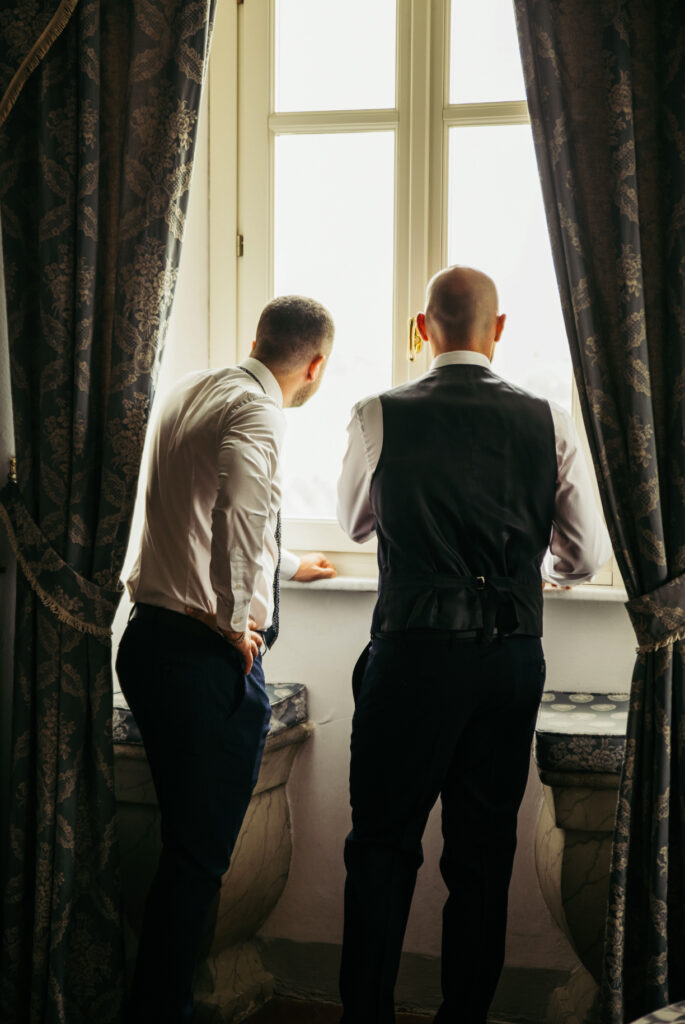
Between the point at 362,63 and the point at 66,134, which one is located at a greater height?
the point at 362,63

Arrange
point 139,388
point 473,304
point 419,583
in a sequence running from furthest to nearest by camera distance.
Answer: point 139,388 < point 473,304 < point 419,583

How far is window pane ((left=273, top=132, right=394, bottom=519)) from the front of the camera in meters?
2.62

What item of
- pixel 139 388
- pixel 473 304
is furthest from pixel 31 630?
pixel 473 304

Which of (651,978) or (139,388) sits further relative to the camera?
(139,388)

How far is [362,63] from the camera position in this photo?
260 centimetres

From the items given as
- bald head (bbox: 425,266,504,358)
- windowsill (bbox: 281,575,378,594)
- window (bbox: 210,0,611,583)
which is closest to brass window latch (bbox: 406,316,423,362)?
window (bbox: 210,0,611,583)

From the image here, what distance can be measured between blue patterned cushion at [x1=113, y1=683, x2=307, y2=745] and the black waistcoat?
0.60 metres

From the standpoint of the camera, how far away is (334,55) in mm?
2605

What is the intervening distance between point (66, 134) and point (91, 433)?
0.68 meters

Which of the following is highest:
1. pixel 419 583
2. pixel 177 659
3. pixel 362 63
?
pixel 362 63

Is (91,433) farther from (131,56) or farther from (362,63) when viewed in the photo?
(362,63)

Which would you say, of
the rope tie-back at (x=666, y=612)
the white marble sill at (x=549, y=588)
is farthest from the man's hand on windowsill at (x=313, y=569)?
the rope tie-back at (x=666, y=612)

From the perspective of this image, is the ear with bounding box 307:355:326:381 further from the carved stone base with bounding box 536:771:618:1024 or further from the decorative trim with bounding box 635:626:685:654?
the carved stone base with bounding box 536:771:618:1024

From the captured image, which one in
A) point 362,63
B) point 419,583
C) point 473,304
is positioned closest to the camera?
point 419,583
